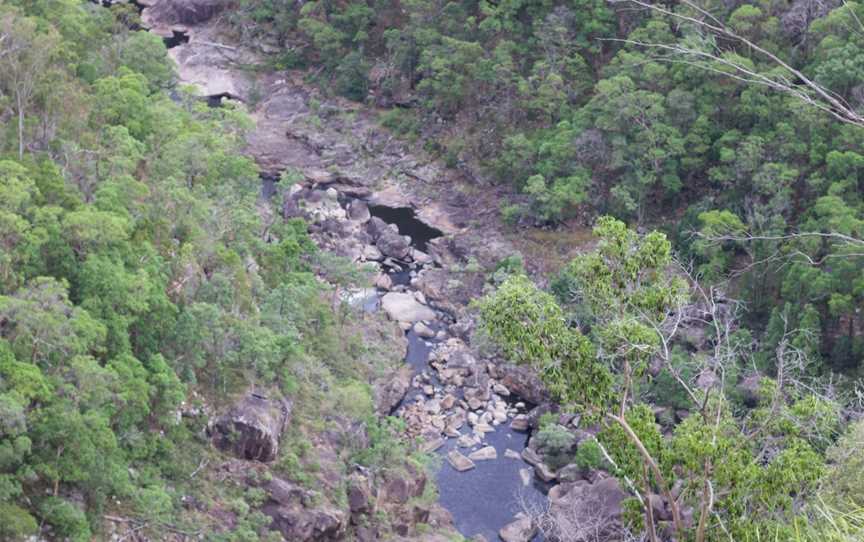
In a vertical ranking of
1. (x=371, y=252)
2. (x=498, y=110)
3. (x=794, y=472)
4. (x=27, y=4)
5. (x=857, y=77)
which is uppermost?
(x=794, y=472)

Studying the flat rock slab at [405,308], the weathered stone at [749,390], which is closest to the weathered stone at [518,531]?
the weathered stone at [749,390]

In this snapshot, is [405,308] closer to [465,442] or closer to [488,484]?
[465,442]

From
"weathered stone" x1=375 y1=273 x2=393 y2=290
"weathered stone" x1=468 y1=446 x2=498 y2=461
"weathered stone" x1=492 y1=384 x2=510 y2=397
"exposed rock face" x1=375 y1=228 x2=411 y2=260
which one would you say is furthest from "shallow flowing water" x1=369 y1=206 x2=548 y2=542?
"exposed rock face" x1=375 y1=228 x2=411 y2=260

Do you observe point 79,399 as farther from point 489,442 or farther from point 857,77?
point 857,77

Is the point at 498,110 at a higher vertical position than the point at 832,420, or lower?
lower

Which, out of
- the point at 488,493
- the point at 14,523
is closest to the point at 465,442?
the point at 488,493

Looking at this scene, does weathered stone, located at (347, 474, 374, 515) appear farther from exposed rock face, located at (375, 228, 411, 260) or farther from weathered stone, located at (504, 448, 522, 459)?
exposed rock face, located at (375, 228, 411, 260)

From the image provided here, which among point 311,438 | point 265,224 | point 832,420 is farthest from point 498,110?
point 832,420
